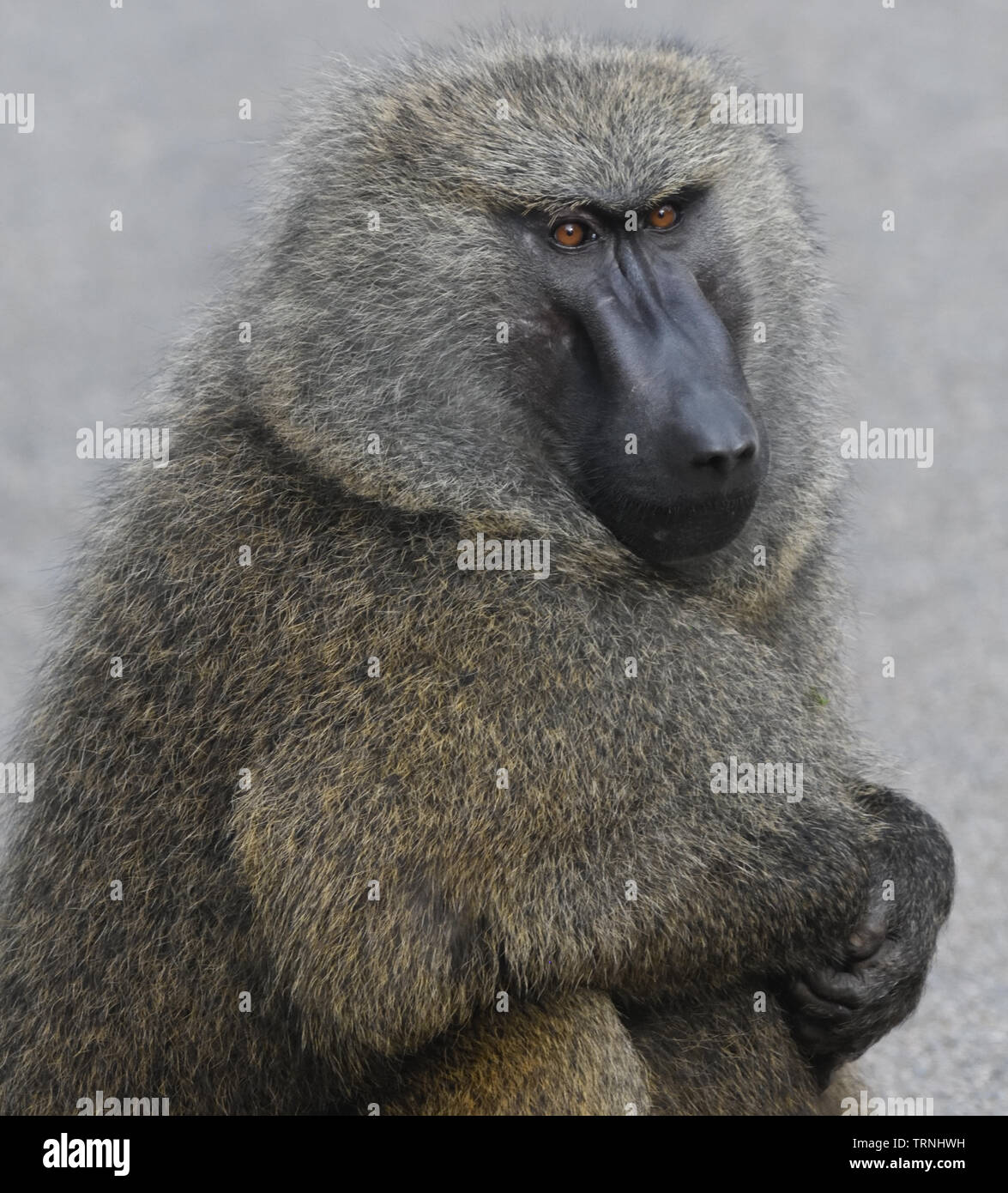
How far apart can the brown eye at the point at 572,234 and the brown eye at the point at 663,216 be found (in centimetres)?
16

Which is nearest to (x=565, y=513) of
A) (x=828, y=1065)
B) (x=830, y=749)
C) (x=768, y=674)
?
(x=768, y=674)

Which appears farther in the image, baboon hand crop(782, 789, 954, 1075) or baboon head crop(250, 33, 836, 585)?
baboon hand crop(782, 789, 954, 1075)

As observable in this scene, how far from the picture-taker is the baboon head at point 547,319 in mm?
3762

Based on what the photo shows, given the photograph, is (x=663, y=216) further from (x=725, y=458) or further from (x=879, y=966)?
(x=879, y=966)

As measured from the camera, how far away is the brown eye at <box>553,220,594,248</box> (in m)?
3.95

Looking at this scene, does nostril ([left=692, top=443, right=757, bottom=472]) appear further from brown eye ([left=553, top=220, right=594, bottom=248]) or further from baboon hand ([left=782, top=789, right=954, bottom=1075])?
baboon hand ([left=782, top=789, right=954, bottom=1075])

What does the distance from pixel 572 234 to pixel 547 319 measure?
0.67 ft

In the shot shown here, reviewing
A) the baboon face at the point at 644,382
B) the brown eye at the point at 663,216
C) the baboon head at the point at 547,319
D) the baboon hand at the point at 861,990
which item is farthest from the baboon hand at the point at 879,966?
the brown eye at the point at 663,216

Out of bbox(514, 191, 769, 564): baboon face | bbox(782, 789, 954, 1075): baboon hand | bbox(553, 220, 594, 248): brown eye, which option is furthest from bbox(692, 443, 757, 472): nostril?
bbox(782, 789, 954, 1075): baboon hand

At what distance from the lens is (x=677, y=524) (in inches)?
149

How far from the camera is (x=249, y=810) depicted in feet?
12.2

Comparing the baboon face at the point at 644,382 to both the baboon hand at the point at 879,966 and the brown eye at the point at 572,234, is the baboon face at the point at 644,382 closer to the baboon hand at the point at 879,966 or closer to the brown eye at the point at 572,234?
the brown eye at the point at 572,234

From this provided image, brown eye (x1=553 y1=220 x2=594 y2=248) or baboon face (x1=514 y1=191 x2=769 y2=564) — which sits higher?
brown eye (x1=553 y1=220 x2=594 y2=248)
